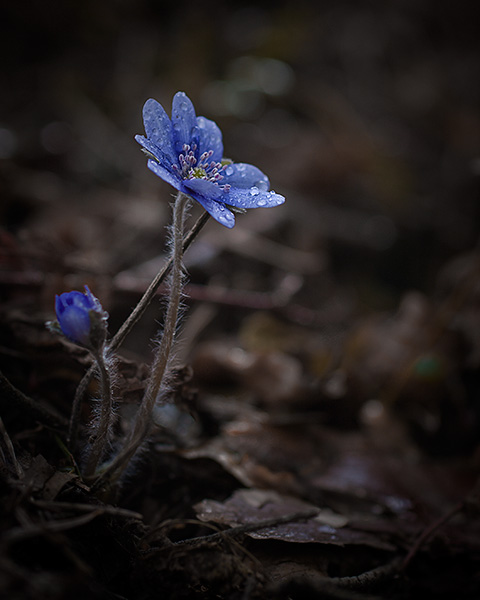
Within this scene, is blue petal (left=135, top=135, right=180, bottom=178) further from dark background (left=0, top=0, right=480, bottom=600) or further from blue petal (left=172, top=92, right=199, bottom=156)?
dark background (left=0, top=0, right=480, bottom=600)

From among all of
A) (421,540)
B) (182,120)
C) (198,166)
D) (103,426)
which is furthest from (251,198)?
(421,540)

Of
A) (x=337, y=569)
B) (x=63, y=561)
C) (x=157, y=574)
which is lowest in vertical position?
(x=337, y=569)

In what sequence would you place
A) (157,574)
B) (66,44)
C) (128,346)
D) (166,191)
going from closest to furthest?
(157,574), (128,346), (166,191), (66,44)

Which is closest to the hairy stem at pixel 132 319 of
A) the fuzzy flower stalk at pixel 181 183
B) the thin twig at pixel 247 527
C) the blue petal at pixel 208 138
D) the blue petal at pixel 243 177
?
the fuzzy flower stalk at pixel 181 183

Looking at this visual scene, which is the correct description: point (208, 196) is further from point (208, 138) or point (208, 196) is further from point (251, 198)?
point (208, 138)

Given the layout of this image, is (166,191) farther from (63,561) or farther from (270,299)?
(63,561)

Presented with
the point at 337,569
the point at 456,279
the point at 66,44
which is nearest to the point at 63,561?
the point at 337,569

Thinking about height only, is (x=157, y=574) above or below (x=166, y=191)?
below

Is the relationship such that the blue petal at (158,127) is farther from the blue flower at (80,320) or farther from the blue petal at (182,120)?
the blue flower at (80,320)
